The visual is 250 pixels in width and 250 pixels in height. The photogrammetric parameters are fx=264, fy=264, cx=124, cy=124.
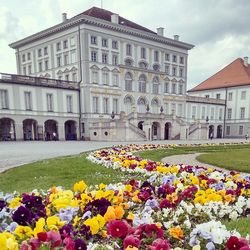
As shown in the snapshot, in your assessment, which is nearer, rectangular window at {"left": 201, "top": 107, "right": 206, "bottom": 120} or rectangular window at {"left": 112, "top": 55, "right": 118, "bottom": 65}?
rectangular window at {"left": 112, "top": 55, "right": 118, "bottom": 65}

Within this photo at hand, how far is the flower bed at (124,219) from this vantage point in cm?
201

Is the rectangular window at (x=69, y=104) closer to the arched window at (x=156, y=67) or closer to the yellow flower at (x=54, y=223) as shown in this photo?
the arched window at (x=156, y=67)

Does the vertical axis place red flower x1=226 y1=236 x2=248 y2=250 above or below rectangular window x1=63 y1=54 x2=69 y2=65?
below

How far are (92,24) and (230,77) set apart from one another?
35.6 m

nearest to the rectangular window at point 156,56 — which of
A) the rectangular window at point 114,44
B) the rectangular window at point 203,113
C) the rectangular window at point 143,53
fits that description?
the rectangular window at point 143,53

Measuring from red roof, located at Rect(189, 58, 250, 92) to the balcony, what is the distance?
115 feet

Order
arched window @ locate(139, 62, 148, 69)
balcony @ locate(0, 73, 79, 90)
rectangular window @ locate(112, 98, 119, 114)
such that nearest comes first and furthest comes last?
balcony @ locate(0, 73, 79, 90), rectangular window @ locate(112, 98, 119, 114), arched window @ locate(139, 62, 148, 69)

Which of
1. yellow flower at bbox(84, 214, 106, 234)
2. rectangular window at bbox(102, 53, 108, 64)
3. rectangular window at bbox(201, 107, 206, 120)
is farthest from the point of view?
rectangular window at bbox(201, 107, 206, 120)

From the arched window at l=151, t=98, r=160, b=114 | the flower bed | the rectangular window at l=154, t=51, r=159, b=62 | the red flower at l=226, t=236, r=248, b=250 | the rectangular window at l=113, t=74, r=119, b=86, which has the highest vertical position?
the rectangular window at l=154, t=51, r=159, b=62

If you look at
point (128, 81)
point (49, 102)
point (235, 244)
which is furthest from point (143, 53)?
point (235, 244)

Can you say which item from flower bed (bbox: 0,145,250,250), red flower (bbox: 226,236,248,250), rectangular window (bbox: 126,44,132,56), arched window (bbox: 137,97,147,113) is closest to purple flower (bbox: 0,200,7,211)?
flower bed (bbox: 0,145,250,250)

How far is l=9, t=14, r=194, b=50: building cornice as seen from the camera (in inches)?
1527

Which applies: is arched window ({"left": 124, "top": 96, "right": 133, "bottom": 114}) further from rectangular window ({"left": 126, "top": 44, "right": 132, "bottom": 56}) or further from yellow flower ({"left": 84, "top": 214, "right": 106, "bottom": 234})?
yellow flower ({"left": 84, "top": 214, "right": 106, "bottom": 234})

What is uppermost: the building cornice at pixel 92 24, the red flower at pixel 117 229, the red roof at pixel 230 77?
the building cornice at pixel 92 24
